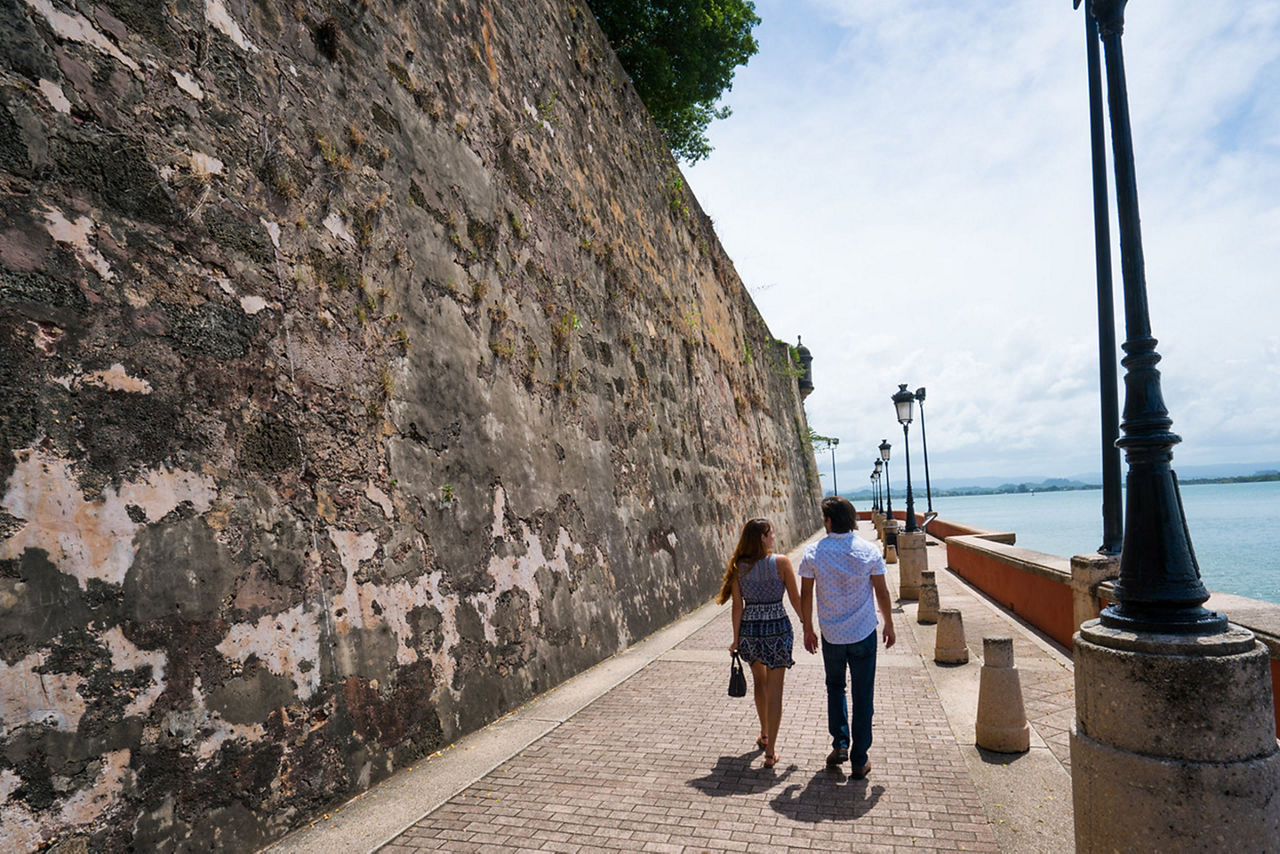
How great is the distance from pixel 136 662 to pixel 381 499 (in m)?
1.81

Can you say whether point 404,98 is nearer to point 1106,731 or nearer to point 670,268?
point 1106,731

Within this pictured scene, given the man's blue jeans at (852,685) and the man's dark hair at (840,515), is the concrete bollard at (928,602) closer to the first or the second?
the man's dark hair at (840,515)

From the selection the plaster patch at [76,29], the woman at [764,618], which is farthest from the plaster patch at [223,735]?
the plaster patch at [76,29]

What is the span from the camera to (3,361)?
296cm

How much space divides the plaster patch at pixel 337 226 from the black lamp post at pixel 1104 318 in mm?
6801

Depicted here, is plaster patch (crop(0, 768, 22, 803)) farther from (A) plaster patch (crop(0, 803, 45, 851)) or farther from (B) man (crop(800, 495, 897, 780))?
(B) man (crop(800, 495, 897, 780))

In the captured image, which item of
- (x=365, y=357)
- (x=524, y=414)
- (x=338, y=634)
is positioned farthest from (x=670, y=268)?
(x=338, y=634)

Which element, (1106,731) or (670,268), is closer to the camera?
(1106,731)

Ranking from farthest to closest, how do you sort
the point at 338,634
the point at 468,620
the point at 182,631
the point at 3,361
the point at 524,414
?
the point at 524,414, the point at 468,620, the point at 338,634, the point at 182,631, the point at 3,361

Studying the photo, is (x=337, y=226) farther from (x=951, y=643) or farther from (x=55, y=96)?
(x=951, y=643)

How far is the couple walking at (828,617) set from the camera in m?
4.40

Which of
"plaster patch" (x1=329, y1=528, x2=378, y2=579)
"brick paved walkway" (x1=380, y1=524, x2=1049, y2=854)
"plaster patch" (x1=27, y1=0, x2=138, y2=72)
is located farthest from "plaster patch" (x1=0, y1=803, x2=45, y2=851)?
"plaster patch" (x1=27, y1=0, x2=138, y2=72)

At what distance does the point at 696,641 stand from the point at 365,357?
5.18 meters

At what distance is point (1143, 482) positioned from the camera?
294 centimetres
